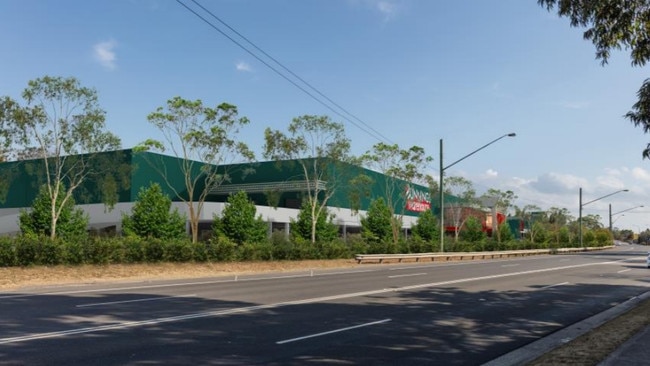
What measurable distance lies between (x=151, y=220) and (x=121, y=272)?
1406 cm

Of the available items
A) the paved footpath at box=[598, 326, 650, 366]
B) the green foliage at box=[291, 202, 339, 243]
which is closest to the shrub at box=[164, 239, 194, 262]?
the green foliage at box=[291, 202, 339, 243]

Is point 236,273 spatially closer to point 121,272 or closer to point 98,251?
point 121,272

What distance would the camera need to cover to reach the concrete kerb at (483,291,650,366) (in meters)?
7.88

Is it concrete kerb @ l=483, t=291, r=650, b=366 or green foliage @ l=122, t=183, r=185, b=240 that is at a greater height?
green foliage @ l=122, t=183, r=185, b=240

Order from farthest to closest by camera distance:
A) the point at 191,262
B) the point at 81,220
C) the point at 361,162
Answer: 1. the point at 361,162
2. the point at 81,220
3. the point at 191,262

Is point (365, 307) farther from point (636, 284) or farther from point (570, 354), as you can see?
point (636, 284)

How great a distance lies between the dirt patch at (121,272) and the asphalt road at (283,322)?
262 centimetres

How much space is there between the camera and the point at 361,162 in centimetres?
4416

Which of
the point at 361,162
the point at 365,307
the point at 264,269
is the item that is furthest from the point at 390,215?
the point at 365,307

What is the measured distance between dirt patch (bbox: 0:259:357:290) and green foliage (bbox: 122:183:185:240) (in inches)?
393

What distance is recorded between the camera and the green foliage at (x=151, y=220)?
36.8 m

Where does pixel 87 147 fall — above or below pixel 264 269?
above

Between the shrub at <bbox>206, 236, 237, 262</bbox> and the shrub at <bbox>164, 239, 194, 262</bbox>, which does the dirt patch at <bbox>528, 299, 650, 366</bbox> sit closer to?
the shrub at <bbox>164, 239, 194, 262</bbox>

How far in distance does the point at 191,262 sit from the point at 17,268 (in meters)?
8.45
